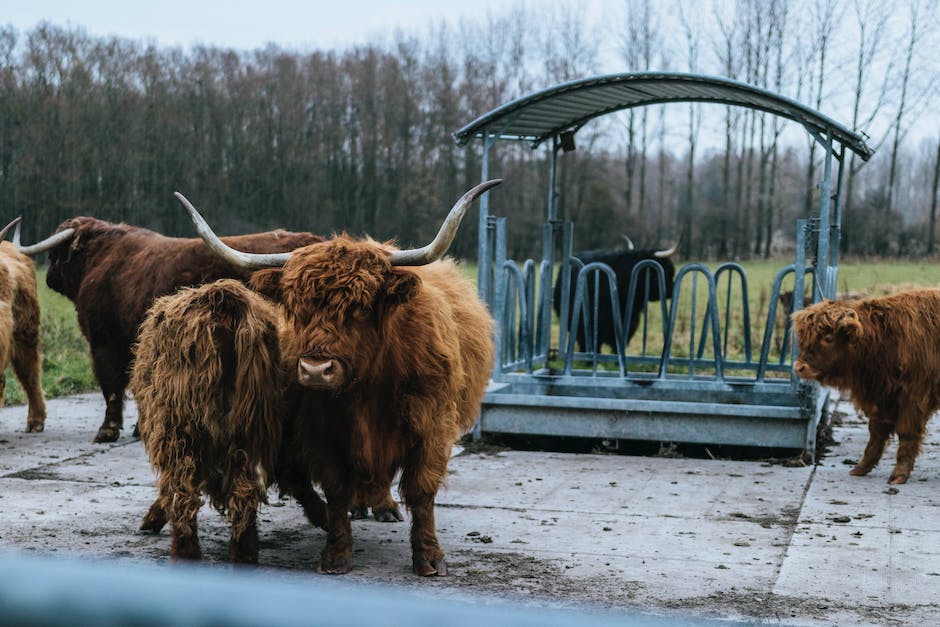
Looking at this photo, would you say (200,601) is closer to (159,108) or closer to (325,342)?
(325,342)

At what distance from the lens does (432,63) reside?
38062 mm

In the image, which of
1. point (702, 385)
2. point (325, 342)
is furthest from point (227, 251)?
point (702, 385)

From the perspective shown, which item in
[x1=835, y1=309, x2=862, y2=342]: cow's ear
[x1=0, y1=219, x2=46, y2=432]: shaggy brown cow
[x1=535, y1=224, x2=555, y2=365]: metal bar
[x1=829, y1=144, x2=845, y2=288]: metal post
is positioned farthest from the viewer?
[x1=535, y1=224, x2=555, y2=365]: metal bar

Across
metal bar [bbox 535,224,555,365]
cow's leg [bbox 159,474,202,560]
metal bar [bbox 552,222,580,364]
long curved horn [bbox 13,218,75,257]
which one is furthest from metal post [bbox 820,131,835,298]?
long curved horn [bbox 13,218,75,257]

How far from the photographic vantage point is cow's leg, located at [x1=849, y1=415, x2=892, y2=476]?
23.7 feet

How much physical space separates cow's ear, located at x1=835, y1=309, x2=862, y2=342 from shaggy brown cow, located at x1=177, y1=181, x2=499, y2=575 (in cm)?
325

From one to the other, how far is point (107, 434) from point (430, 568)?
14.7 feet

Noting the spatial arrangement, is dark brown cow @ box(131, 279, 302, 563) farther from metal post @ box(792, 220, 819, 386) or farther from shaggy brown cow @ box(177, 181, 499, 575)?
metal post @ box(792, 220, 819, 386)

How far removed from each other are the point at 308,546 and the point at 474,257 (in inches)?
1073

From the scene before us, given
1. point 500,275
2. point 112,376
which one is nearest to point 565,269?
point 500,275

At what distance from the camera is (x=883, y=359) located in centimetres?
715

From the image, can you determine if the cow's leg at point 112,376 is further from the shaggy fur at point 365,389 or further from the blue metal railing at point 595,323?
the shaggy fur at point 365,389

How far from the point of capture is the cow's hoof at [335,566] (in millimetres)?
4883

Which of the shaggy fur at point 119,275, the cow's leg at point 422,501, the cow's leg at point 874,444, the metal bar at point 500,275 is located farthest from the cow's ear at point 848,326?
the shaggy fur at point 119,275
